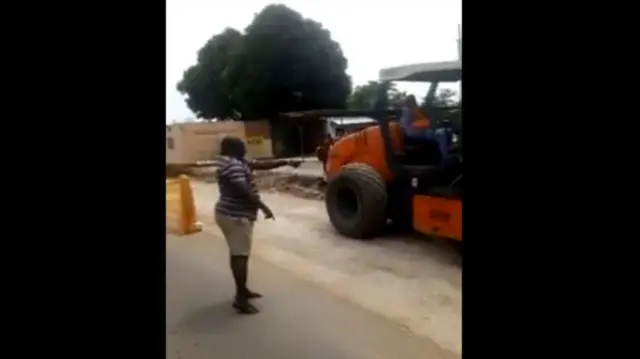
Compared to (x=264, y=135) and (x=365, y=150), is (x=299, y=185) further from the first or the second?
(x=264, y=135)

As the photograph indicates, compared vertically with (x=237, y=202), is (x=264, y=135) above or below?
above

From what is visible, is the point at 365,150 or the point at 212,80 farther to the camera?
the point at 365,150

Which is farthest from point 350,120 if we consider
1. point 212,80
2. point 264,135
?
point 212,80

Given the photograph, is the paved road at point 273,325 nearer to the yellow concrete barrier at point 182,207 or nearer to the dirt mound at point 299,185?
the yellow concrete barrier at point 182,207

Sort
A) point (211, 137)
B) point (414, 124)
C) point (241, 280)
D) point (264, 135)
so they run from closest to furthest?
point (241, 280)
point (211, 137)
point (264, 135)
point (414, 124)

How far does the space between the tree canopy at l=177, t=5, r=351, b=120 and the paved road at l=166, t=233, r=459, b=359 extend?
0.58 m

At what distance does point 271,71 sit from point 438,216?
1.10 meters

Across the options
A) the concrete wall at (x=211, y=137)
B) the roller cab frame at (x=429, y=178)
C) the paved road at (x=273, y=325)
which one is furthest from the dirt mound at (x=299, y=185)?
the paved road at (x=273, y=325)

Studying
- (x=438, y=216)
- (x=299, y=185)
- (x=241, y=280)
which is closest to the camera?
(x=241, y=280)

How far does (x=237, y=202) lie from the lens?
208 cm

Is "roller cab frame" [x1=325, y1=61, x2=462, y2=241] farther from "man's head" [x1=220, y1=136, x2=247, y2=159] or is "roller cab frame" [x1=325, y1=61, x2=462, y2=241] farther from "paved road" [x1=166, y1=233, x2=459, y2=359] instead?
"man's head" [x1=220, y1=136, x2=247, y2=159]

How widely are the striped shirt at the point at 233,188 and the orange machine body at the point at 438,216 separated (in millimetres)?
1075
